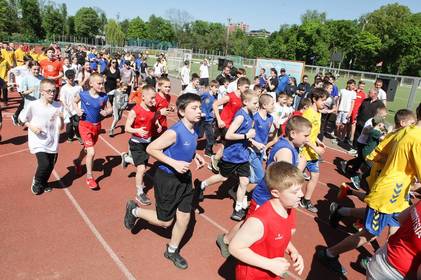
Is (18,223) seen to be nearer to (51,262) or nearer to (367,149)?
(51,262)

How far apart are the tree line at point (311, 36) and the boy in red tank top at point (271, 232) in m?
55.4

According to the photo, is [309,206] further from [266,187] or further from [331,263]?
[266,187]

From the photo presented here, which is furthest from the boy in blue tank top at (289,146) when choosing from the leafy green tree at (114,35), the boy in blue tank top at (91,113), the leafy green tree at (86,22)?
the leafy green tree at (86,22)

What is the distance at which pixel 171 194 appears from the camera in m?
4.12

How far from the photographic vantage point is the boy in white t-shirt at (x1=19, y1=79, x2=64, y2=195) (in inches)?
221

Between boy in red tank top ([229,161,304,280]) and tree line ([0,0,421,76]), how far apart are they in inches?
2179

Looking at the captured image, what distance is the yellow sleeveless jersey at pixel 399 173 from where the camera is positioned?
10.5ft

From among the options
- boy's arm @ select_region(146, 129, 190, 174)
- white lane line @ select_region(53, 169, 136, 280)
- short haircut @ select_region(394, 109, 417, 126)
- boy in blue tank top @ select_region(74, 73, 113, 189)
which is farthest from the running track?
short haircut @ select_region(394, 109, 417, 126)

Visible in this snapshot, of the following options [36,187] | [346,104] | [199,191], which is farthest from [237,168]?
[346,104]

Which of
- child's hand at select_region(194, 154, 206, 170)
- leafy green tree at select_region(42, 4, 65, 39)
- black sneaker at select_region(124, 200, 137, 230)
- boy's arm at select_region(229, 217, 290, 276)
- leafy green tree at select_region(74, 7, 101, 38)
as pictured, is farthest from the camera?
leafy green tree at select_region(74, 7, 101, 38)

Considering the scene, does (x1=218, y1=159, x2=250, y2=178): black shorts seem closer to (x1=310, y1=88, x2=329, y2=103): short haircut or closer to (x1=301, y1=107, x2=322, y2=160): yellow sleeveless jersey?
(x1=301, y1=107, x2=322, y2=160): yellow sleeveless jersey

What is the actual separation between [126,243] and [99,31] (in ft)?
447

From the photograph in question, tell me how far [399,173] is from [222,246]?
2434 mm

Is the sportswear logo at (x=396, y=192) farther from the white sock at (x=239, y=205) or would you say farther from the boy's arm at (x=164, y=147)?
the white sock at (x=239, y=205)
